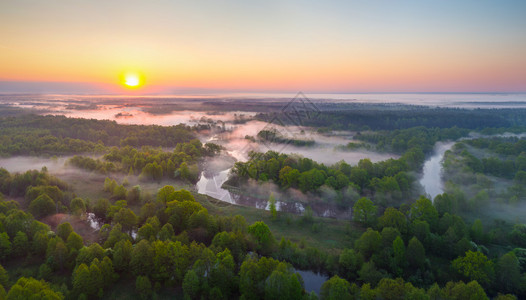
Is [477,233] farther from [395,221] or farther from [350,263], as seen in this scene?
[350,263]

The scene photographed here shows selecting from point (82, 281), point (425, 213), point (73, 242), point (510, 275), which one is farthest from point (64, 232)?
point (510, 275)

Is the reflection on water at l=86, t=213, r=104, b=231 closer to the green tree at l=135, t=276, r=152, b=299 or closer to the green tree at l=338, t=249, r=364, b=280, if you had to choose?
the green tree at l=135, t=276, r=152, b=299

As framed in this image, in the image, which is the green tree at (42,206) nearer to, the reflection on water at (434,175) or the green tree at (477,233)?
the green tree at (477,233)

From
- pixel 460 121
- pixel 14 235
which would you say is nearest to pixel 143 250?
pixel 14 235

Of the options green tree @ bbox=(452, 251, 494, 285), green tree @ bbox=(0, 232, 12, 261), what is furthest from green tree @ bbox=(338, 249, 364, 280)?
green tree @ bbox=(0, 232, 12, 261)

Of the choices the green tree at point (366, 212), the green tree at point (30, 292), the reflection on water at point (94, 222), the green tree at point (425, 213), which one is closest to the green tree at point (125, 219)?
the reflection on water at point (94, 222)

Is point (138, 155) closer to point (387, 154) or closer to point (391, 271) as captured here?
point (391, 271)

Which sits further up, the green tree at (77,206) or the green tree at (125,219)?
the green tree at (125,219)
